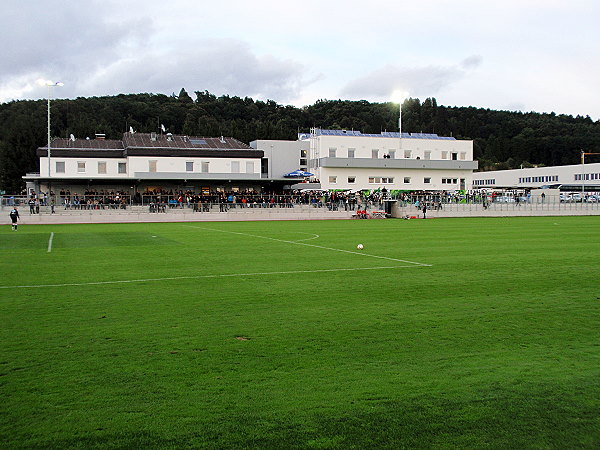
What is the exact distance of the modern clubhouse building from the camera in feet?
210

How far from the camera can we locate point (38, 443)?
15.4ft

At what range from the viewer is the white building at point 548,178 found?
4269 inches

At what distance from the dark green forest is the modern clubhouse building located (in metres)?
19.9

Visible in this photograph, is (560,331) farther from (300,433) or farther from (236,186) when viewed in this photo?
(236,186)

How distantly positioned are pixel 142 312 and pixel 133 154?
58.2 meters

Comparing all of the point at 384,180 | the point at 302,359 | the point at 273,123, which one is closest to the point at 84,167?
the point at 384,180

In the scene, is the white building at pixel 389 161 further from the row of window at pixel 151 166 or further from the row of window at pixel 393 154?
the row of window at pixel 151 166

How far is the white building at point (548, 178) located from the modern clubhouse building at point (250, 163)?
32.0m

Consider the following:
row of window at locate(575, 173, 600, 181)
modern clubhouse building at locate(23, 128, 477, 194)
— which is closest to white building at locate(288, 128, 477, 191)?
modern clubhouse building at locate(23, 128, 477, 194)

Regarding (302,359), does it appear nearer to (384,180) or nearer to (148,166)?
(148,166)

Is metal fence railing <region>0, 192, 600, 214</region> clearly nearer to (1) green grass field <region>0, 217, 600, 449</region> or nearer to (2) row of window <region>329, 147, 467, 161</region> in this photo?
(2) row of window <region>329, 147, 467, 161</region>

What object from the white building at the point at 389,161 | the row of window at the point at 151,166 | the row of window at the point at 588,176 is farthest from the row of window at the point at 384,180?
the row of window at the point at 588,176

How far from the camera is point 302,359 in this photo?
23.1ft

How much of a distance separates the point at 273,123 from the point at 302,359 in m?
134
